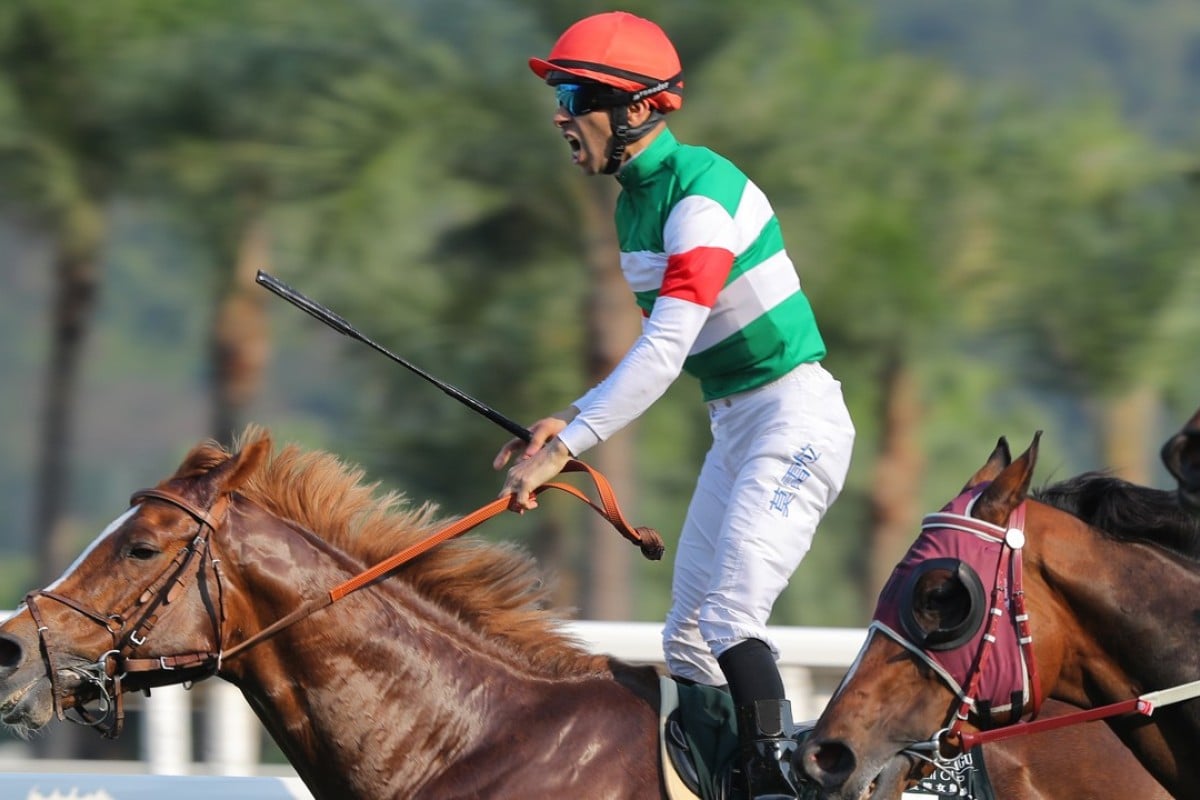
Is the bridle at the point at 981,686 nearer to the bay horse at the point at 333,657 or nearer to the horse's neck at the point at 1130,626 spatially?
the horse's neck at the point at 1130,626

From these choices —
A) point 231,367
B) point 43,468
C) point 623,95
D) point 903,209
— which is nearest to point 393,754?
point 623,95

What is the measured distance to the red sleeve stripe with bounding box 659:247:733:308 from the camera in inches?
144

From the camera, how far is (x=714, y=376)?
3.96 meters

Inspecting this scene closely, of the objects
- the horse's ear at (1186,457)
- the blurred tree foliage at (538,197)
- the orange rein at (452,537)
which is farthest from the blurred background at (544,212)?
the horse's ear at (1186,457)

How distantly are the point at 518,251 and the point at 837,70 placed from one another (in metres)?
2.08

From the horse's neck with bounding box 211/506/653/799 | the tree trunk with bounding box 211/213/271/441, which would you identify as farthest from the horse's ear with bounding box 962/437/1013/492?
the tree trunk with bounding box 211/213/271/441

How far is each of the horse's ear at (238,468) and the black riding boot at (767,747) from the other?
1.18 metres

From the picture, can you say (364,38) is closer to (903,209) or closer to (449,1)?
(449,1)

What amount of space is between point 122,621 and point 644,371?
123 centimetres

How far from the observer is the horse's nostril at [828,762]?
Result: 3.16 metres

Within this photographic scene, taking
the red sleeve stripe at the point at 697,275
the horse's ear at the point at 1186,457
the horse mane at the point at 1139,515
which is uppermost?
the red sleeve stripe at the point at 697,275

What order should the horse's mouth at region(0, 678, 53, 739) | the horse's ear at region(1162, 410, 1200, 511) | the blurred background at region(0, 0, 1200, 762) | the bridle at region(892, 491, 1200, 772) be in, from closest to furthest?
1. the horse's ear at region(1162, 410, 1200, 511)
2. the bridle at region(892, 491, 1200, 772)
3. the horse's mouth at region(0, 678, 53, 739)
4. the blurred background at region(0, 0, 1200, 762)

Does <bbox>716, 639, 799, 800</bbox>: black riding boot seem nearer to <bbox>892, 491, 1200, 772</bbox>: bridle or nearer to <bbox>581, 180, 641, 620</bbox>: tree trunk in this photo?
<bbox>892, 491, 1200, 772</bbox>: bridle

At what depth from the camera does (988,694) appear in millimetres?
3141
